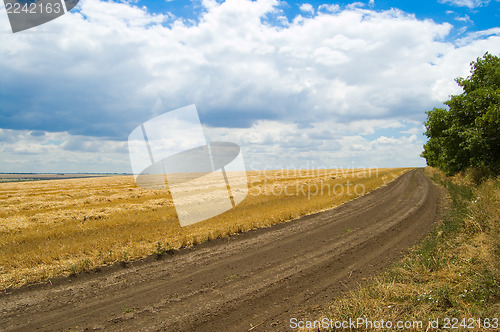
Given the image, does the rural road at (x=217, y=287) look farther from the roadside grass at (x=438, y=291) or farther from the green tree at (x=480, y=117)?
the green tree at (x=480, y=117)

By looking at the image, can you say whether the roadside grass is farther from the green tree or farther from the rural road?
the green tree

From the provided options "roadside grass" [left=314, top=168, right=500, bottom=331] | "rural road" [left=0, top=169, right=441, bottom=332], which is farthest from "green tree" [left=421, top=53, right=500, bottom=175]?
"roadside grass" [left=314, top=168, right=500, bottom=331]

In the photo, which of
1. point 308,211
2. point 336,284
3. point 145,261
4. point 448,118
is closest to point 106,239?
point 145,261

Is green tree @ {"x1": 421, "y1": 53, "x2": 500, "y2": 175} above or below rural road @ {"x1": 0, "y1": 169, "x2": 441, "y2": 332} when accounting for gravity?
above

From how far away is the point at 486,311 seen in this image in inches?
169

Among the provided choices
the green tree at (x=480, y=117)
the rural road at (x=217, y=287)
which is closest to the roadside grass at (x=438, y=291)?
the rural road at (x=217, y=287)

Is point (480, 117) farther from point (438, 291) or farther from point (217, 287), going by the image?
point (217, 287)

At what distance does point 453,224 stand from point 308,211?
321 inches

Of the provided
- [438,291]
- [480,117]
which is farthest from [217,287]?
[480,117]

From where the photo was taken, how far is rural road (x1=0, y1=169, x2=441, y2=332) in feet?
17.5

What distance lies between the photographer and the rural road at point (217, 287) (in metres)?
5.33

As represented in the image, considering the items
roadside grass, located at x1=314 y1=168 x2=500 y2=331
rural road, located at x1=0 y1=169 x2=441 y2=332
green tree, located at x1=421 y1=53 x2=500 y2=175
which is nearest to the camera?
roadside grass, located at x1=314 y1=168 x2=500 y2=331

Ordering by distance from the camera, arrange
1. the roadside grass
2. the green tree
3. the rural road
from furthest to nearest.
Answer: the green tree → the rural road → the roadside grass

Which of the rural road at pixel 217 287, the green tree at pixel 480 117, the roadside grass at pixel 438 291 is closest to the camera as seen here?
the roadside grass at pixel 438 291
